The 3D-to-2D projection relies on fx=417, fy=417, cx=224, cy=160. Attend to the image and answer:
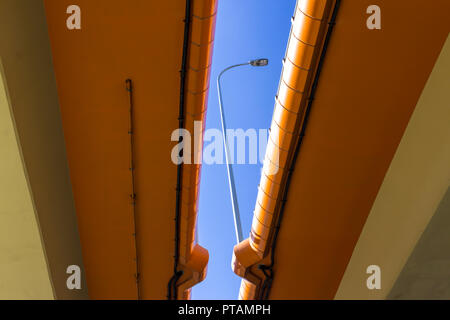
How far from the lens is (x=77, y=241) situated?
264 inches

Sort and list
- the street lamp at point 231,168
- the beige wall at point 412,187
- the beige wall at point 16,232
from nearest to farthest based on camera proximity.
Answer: the beige wall at point 412,187 < the beige wall at point 16,232 < the street lamp at point 231,168

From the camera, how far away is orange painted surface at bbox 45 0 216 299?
487 centimetres

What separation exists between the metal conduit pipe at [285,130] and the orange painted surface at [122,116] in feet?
3.46

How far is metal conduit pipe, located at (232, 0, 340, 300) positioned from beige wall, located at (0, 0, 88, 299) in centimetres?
297

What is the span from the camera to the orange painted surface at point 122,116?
4.87 m

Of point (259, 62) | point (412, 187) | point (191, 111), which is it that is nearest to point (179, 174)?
point (191, 111)

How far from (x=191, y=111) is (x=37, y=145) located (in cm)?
194

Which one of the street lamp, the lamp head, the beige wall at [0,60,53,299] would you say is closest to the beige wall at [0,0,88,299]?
the beige wall at [0,60,53,299]

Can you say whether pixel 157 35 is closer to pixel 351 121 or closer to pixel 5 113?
pixel 5 113

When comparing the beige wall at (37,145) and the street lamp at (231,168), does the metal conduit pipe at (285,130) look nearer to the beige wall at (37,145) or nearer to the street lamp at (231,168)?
the street lamp at (231,168)

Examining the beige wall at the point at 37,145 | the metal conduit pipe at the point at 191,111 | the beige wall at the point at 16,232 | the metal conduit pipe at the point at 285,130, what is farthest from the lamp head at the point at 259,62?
the beige wall at the point at 16,232

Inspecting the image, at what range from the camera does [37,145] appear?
16.7 feet

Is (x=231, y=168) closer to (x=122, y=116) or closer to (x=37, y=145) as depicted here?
(x=122, y=116)

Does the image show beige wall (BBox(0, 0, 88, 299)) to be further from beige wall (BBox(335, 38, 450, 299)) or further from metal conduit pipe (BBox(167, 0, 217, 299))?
beige wall (BBox(335, 38, 450, 299))
